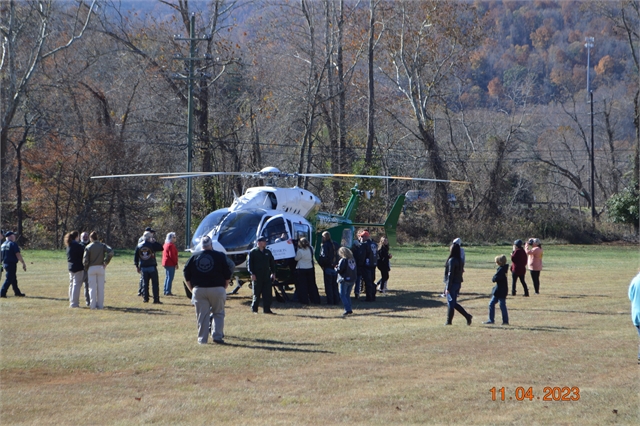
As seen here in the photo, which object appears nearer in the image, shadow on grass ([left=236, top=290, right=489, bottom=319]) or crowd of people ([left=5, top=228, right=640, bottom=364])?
crowd of people ([left=5, top=228, right=640, bottom=364])

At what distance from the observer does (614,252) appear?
4097cm

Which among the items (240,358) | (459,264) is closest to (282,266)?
(459,264)

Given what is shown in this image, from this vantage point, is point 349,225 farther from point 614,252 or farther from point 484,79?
point 484,79

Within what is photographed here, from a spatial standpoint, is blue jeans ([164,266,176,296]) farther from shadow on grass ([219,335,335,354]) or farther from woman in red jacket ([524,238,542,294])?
woman in red jacket ([524,238,542,294])

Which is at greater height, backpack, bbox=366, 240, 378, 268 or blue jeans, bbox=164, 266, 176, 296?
backpack, bbox=366, 240, 378, 268

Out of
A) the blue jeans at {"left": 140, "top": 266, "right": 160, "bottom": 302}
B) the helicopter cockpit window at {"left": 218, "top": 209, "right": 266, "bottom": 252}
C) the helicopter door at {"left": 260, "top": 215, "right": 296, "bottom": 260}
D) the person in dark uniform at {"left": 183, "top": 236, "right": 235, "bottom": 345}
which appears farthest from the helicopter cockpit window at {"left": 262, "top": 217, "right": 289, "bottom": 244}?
the person in dark uniform at {"left": 183, "top": 236, "right": 235, "bottom": 345}

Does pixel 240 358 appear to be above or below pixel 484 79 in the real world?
below

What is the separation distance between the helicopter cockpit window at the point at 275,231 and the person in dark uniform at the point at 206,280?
5461 mm

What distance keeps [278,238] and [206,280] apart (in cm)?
582

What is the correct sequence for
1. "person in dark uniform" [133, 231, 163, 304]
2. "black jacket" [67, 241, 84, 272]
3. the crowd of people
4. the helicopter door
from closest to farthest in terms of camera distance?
the crowd of people
"black jacket" [67, 241, 84, 272]
"person in dark uniform" [133, 231, 163, 304]
the helicopter door

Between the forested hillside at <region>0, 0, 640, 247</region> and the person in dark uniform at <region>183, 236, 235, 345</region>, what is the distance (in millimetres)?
26554

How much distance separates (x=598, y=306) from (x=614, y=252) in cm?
2586

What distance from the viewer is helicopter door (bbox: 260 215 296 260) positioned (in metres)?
16.7

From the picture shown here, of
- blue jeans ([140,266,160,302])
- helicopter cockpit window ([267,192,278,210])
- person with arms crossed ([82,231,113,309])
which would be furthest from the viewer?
helicopter cockpit window ([267,192,278,210])
